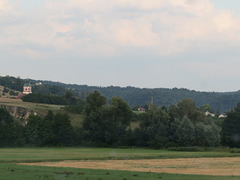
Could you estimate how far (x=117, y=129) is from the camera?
80000 millimetres

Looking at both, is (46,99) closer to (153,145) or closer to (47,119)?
(47,119)

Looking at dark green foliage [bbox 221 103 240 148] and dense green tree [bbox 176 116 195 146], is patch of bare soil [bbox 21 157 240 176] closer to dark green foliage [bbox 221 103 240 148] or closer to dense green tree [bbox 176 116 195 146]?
dense green tree [bbox 176 116 195 146]

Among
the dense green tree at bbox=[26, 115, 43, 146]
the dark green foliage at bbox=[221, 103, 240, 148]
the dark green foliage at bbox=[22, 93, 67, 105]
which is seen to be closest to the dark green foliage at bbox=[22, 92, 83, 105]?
the dark green foliage at bbox=[22, 93, 67, 105]

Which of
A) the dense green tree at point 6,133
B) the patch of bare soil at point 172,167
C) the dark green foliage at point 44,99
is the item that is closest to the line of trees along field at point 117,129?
the dense green tree at point 6,133

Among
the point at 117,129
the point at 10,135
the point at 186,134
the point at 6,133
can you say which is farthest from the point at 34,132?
the point at 186,134

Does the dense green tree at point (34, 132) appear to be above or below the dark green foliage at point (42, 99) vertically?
below

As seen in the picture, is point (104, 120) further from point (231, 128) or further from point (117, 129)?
point (231, 128)

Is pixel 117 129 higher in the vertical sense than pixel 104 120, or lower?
lower

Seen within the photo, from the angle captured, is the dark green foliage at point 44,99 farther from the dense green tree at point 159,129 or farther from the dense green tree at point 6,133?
the dense green tree at point 159,129

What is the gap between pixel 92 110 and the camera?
81625 millimetres

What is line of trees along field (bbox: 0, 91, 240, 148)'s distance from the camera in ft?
246

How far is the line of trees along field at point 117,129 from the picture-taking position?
7512cm

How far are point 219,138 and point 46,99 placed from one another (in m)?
82.6

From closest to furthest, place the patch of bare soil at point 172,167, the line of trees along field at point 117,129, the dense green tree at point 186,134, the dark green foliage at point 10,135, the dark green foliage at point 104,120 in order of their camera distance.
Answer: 1. the patch of bare soil at point 172,167
2. the dark green foliage at point 10,135
3. the dense green tree at point 186,134
4. the line of trees along field at point 117,129
5. the dark green foliage at point 104,120
